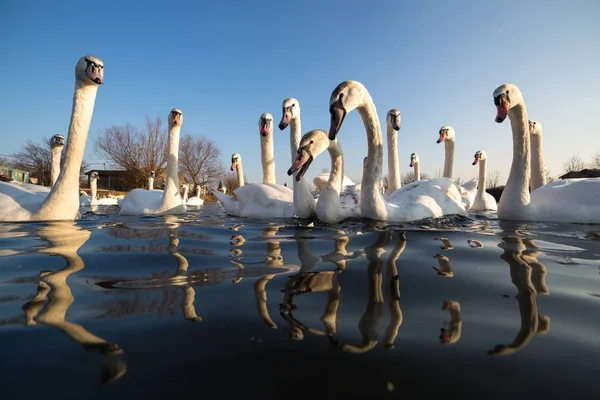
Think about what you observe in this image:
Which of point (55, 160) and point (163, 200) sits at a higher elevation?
point (55, 160)

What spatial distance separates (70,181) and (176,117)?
3404 mm

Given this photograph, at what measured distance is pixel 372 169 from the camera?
4234 mm

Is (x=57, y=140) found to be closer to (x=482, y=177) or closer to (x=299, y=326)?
(x=299, y=326)

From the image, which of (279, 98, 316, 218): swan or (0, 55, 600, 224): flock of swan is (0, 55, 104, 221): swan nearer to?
(0, 55, 600, 224): flock of swan

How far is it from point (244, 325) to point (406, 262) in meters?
1.16

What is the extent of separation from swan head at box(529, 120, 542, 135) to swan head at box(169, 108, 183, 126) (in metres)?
7.61

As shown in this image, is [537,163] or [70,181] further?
[537,163]

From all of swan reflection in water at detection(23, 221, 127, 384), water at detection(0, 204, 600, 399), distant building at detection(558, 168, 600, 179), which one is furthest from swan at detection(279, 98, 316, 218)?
distant building at detection(558, 168, 600, 179)

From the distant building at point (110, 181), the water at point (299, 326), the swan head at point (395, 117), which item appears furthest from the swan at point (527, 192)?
the distant building at point (110, 181)

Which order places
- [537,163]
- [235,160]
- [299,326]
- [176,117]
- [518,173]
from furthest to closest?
1. [235,160]
2. [537,163]
3. [176,117]
4. [518,173]
5. [299,326]

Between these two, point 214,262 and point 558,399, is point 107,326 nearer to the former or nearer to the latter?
point 214,262

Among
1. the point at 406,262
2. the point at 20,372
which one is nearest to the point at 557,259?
the point at 406,262

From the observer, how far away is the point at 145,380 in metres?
0.71

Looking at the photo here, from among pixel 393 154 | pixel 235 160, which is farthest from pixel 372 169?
pixel 235 160
